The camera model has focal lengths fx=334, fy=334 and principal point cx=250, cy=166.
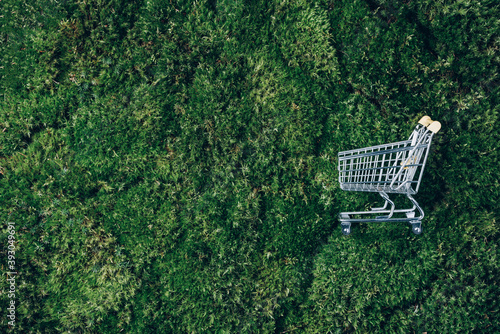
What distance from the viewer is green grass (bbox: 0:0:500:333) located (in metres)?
3.73

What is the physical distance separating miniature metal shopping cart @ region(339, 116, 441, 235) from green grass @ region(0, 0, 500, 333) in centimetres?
32

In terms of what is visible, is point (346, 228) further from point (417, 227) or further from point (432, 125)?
point (432, 125)

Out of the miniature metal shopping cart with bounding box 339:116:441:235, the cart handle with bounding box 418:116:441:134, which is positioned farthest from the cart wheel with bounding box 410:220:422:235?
the cart handle with bounding box 418:116:441:134

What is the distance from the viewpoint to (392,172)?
3.36 metres

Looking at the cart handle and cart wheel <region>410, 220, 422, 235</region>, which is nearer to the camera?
the cart handle

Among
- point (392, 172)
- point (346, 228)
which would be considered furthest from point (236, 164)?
point (392, 172)

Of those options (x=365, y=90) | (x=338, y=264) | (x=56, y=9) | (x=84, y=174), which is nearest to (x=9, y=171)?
(x=84, y=174)

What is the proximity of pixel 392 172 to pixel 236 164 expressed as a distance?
1699 mm

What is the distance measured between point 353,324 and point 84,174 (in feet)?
11.5

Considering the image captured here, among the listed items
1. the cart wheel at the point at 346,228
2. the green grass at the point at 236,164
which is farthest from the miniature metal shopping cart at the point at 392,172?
the green grass at the point at 236,164

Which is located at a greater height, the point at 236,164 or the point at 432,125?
the point at 432,125

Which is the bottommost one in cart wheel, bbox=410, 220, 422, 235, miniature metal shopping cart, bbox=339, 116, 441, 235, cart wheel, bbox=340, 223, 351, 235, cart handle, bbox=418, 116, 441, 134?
cart wheel, bbox=340, 223, 351, 235

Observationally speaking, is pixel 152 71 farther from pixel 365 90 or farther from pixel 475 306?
pixel 475 306

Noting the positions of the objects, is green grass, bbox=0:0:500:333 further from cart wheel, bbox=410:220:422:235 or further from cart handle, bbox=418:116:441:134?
cart handle, bbox=418:116:441:134
